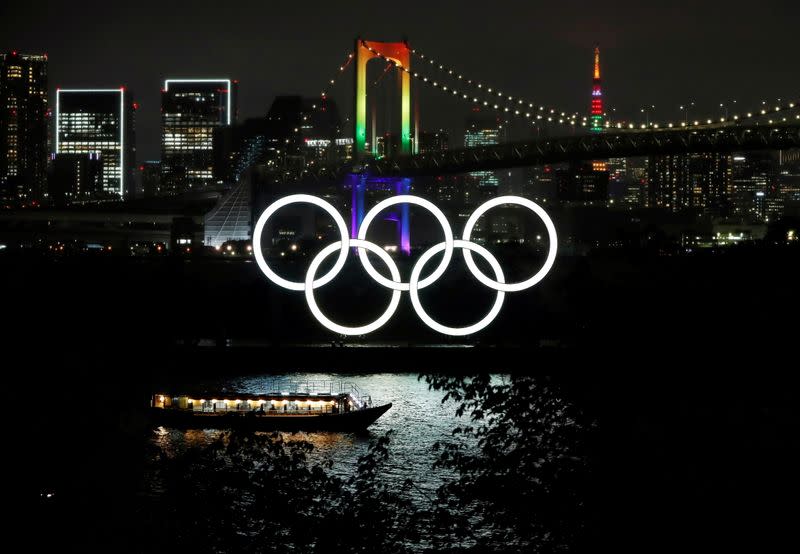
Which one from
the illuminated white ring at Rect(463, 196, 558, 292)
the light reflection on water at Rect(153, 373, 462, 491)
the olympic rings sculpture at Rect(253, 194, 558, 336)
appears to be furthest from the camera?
the olympic rings sculpture at Rect(253, 194, 558, 336)

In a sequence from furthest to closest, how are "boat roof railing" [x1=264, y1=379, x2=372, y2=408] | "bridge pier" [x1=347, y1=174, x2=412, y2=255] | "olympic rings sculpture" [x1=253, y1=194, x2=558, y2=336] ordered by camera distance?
"bridge pier" [x1=347, y1=174, x2=412, y2=255] → "boat roof railing" [x1=264, y1=379, x2=372, y2=408] → "olympic rings sculpture" [x1=253, y1=194, x2=558, y2=336]

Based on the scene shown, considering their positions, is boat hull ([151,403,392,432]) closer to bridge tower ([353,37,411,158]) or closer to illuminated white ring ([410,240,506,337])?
illuminated white ring ([410,240,506,337])

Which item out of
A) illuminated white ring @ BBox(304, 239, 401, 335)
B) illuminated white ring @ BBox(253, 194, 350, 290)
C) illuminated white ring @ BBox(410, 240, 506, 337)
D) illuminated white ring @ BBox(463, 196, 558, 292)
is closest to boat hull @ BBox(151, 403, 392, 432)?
illuminated white ring @ BBox(304, 239, 401, 335)

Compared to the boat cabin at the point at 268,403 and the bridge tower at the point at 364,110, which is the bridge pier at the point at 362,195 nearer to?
the bridge tower at the point at 364,110

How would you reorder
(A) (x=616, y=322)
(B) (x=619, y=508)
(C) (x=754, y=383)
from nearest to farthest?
(B) (x=619, y=508) < (A) (x=616, y=322) < (C) (x=754, y=383)

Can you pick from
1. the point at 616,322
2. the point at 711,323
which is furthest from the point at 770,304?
the point at 616,322

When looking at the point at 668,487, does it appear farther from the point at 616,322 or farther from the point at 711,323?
the point at 711,323
